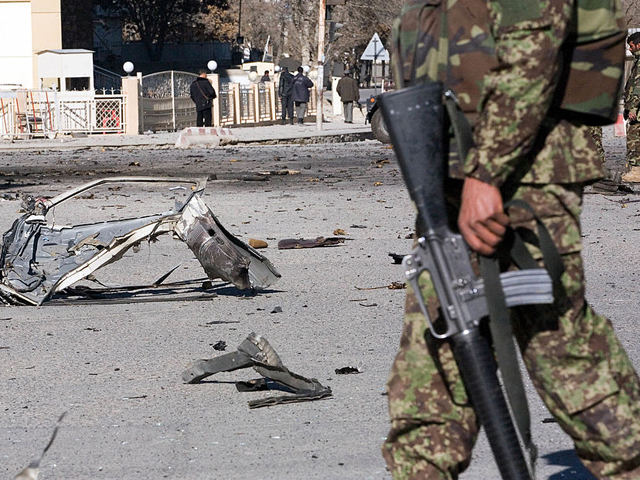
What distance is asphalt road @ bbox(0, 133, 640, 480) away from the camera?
4195mm

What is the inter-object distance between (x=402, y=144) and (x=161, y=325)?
13.8ft

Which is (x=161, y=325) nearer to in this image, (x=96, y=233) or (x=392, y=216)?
(x=96, y=233)

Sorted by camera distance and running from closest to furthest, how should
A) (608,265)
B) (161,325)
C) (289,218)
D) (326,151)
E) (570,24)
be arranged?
(570,24) → (161,325) → (608,265) → (289,218) → (326,151)

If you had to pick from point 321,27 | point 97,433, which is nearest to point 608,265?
point 97,433

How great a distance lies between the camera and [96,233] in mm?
7348

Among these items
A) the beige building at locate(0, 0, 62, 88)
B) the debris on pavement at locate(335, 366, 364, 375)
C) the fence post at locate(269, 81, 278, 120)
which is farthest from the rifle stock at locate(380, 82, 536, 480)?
the beige building at locate(0, 0, 62, 88)

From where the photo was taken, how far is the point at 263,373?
507 cm

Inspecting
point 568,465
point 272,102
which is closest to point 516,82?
point 568,465

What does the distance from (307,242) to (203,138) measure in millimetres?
→ 16140

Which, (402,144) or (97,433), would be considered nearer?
(402,144)

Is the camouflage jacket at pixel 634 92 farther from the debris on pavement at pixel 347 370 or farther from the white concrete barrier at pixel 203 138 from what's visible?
the white concrete barrier at pixel 203 138

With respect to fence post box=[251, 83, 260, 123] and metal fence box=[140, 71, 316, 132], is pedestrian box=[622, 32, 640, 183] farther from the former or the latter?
fence post box=[251, 83, 260, 123]

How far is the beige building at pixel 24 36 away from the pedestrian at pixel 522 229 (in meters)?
39.0

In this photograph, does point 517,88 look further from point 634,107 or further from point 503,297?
point 634,107
